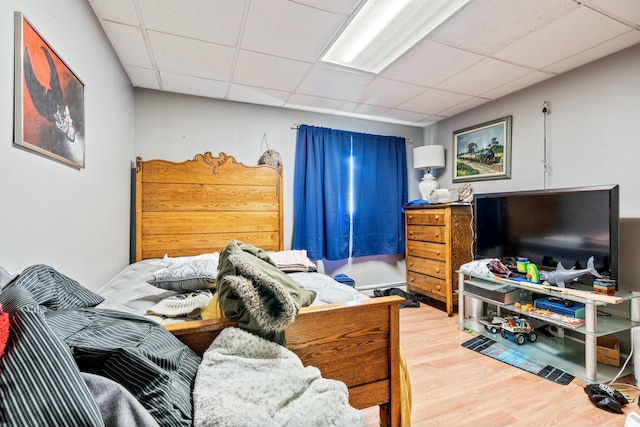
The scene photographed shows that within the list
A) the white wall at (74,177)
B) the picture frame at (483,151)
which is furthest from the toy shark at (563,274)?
the white wall at (74,177)

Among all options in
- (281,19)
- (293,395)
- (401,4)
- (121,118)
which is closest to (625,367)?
(293,395)

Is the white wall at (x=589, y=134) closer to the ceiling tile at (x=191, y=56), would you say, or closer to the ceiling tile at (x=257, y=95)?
the ceiling tile at (x=257, y=95)

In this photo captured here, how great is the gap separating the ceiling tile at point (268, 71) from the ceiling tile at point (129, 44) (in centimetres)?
65

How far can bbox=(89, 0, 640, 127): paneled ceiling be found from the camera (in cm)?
168

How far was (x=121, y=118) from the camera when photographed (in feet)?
7.64

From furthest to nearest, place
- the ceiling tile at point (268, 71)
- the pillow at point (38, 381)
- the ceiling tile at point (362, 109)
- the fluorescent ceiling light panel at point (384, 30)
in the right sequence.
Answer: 1. the ceiling tile at point (362, 109)
2. the ceiling tile at point (268, 71)
3. the fluorescent ceiling light panel at point (384, 30)
4. the pillow at point (38, 381)

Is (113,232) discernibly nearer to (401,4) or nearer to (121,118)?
(121,118)

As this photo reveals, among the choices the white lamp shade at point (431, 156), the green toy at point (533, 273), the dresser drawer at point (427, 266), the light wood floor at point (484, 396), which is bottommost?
the light wood floor at point (484, 396)

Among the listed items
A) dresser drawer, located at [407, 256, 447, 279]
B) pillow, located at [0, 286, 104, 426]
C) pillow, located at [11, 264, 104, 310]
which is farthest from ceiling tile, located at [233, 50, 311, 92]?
dresser drawer, located at [407, 256, 447, 279]

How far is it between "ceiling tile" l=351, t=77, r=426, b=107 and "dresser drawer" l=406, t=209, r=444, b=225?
4.02 feet

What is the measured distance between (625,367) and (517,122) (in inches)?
84.2

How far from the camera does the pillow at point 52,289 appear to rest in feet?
2.41

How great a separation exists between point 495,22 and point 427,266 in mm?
2292

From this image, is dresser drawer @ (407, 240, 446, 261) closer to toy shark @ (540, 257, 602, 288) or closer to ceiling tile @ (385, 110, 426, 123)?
→ toy shark @ (540, 257, 602, 288)
